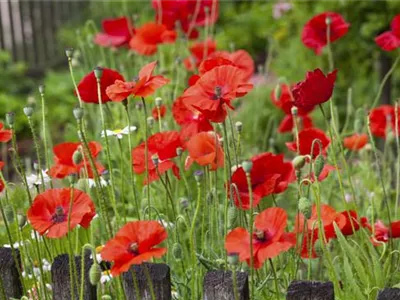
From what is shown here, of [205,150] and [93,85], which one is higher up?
[93,85]

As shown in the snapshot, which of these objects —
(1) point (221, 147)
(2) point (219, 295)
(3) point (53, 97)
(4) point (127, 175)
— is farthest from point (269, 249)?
(3) point (53, 97)

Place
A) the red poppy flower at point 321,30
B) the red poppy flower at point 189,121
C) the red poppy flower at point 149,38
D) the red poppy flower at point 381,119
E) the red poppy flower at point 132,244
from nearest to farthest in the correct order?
1. the red poppy flower at point 132,244
2. the red poppy flower at point 189,121
3. the red poppy flower at point 321,30
4. the red poppy flower at point 381,119
5. the red poppy flower at point 149,38

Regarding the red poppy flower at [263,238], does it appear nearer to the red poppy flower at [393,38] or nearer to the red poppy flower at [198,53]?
the red poppy flower at [393,38]

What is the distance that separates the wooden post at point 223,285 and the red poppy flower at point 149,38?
155 cm

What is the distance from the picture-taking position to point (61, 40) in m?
8.04

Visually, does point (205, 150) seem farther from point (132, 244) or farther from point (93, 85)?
point (132, 244)

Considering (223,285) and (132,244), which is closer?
(132,244)

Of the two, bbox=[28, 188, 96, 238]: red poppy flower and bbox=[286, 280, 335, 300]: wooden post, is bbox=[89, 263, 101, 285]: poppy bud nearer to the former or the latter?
bbox=[28, 188, 96, 238]: red poppy flower

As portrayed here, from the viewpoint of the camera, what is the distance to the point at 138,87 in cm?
199

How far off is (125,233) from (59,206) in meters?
0.25

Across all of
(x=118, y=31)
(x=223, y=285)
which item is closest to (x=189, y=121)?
(x=223, y=285)

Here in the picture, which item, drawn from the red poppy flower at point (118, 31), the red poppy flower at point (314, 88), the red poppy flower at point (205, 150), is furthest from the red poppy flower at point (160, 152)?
the red poppy flower at point (118, 31)

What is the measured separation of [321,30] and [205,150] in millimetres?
934

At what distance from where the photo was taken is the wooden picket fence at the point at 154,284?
1741 mm
